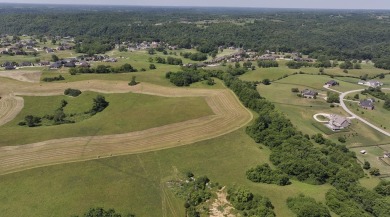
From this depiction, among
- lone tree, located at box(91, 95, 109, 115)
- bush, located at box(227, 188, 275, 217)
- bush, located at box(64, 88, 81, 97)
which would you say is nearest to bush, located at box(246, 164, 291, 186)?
bush, located at box(227, 188, 275, 217)

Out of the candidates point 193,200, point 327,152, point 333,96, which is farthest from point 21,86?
point 333,96

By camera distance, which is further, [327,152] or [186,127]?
[186,127]

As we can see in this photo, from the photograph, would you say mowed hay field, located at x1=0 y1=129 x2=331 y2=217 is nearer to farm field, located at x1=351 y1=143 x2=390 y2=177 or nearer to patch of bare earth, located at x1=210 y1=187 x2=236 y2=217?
patch of bare earth, located at x1=210 y1=187 x2=236 y2=217

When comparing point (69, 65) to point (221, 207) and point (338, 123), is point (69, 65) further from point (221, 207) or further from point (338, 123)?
point (221, 207)

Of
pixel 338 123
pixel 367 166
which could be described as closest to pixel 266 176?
pixel 367 166

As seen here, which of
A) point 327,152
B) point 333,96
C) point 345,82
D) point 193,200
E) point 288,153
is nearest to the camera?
point 193,200

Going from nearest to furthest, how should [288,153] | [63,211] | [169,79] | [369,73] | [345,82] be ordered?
[63,211], [288,153], [169,79], [345,82], [369,73]

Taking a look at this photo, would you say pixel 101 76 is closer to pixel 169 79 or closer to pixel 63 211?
pixel 169 79
